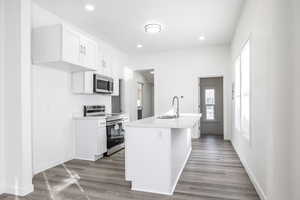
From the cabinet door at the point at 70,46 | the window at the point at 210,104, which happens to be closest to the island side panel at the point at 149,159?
the cabinet door at the point at 70,46

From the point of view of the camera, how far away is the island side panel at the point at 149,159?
2355 mm

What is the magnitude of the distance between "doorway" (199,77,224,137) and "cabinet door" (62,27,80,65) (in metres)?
4.82

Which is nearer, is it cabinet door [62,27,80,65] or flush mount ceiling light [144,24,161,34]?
cabinet door [62,27,80,65]

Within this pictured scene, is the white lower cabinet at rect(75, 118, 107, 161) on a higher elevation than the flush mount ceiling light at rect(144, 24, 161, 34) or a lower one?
lower

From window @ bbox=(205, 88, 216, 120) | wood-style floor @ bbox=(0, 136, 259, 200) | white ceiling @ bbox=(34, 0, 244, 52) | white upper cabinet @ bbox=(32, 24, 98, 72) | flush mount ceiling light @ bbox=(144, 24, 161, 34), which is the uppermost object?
white ceiling @ bbox=(34, 0, 244, 52)

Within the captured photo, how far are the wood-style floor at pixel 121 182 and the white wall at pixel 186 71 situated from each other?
2.41 meters

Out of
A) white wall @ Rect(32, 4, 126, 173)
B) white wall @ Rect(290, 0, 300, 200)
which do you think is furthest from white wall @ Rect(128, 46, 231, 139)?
white wall @ Rect(290, 0, 300, 200)

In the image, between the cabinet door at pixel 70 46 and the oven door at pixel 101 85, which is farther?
the oven door at pixel 101 85

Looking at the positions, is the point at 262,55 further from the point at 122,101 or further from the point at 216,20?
the point at 122,101

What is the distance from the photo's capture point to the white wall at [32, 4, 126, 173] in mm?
3152

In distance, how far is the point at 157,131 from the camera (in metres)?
2.40

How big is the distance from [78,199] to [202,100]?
575 cm

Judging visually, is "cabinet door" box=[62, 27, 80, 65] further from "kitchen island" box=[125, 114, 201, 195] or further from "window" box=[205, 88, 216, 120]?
"window" box=[205, 88, 216, 120]

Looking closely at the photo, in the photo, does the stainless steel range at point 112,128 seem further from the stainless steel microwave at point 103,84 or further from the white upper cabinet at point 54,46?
the white upper cabinet at point 54,46
